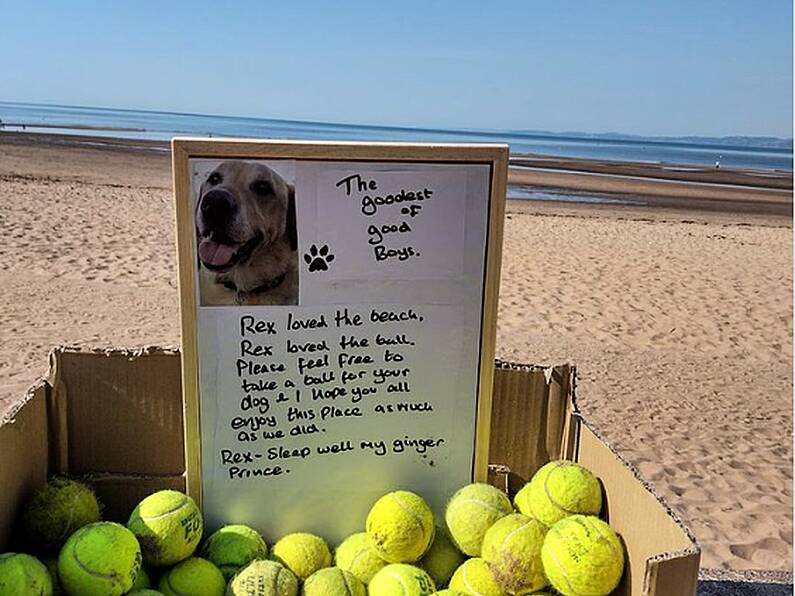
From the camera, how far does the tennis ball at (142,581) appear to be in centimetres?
202

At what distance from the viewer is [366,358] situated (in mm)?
2383

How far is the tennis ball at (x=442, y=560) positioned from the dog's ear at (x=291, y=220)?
0.98m

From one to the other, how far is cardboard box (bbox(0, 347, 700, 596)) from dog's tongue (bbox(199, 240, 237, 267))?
0.48 meters

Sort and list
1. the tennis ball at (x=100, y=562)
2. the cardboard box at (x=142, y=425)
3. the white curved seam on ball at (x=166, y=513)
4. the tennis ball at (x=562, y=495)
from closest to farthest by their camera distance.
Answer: the tennis ball at (x=100, y=562) → the white curved seam on ball at (x=166, y=513) → the tennis ball at (x=562, y=495) → the cardboard box at (x=142, y=425)

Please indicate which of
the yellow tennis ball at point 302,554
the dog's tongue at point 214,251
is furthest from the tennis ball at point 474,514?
the dog's tongue at point 214,251

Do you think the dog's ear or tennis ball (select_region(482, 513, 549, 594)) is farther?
the dog's ear

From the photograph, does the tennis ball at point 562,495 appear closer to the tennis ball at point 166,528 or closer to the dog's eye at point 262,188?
the tennis ball at point 166,528

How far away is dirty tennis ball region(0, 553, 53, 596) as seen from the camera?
5.85 feet

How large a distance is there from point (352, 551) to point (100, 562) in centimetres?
73

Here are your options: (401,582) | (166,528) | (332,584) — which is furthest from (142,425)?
(401,582)

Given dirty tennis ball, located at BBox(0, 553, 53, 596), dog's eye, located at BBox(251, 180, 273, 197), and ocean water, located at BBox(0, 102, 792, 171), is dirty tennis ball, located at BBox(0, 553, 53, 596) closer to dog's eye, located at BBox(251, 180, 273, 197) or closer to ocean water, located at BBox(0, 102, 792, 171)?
dog's eye, located at BBox(251, 180, 273, 197)

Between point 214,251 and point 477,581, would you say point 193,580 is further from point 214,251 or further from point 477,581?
point 214,251

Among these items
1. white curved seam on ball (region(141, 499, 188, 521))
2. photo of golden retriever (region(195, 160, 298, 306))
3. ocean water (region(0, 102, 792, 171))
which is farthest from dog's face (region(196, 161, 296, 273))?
ocean water (region(0, 102, 792, 171))

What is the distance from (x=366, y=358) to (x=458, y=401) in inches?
12.8
